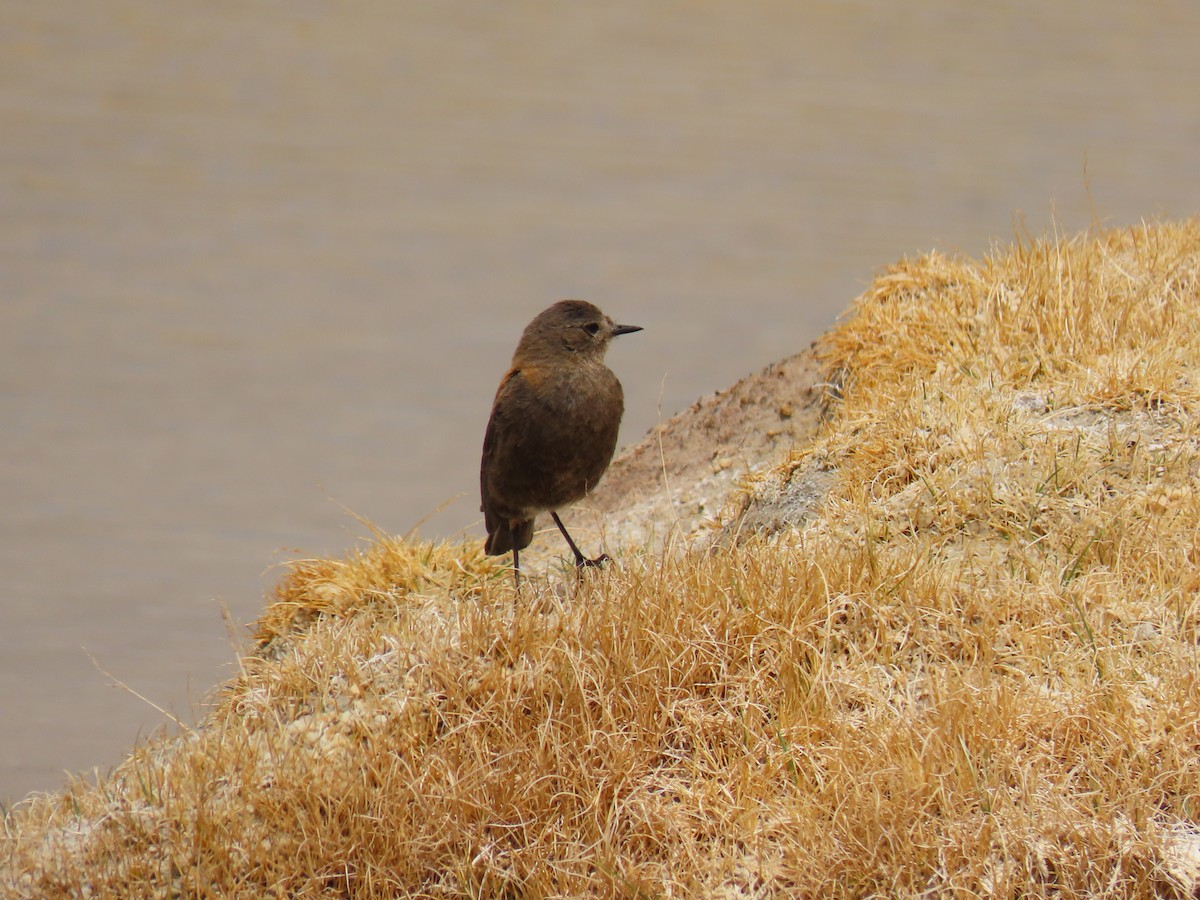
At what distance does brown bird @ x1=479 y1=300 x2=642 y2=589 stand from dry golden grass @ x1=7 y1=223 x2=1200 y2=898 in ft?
1.49

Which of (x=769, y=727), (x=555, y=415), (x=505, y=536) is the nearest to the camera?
(x=769, y=727)

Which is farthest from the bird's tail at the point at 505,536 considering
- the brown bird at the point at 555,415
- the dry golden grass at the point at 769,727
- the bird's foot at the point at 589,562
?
the dry golden grass at the point at 769,727

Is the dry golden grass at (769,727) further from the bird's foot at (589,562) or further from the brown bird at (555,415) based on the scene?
the brown bird at (555,415)

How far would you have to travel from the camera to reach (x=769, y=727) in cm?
311

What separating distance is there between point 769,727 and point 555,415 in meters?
1.52

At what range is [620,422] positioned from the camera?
14.8ft

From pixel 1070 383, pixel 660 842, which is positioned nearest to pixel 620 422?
pixel 1070 383

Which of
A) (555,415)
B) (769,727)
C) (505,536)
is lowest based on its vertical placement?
(505,536)

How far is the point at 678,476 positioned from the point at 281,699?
2744mm

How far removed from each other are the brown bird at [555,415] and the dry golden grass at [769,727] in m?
0.45

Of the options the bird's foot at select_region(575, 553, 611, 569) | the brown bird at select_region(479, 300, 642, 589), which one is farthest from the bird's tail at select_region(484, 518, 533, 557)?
the bird's foot at select_region(575, 553, 611, 569)

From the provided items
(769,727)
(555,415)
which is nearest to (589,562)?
(555,415)

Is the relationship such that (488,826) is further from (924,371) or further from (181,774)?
(924,371)

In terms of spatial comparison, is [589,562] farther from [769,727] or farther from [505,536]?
[769,727]
